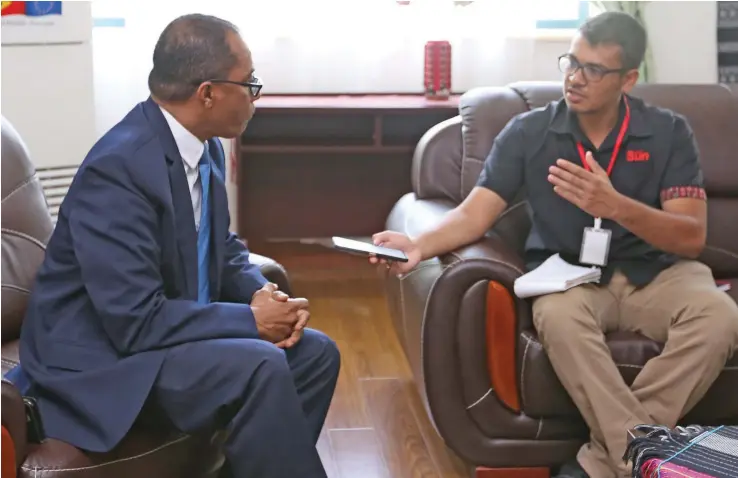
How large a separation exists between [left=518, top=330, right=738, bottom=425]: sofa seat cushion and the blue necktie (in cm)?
74

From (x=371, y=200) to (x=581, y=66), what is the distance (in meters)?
1.62

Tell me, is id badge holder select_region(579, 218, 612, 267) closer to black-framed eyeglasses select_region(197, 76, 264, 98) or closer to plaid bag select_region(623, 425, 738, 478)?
plaid bag select_region(623, 425, 738, 478)

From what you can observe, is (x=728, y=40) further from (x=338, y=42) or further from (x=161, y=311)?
(x=161, y=311)

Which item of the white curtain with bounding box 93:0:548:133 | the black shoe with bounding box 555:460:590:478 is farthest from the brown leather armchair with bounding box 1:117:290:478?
the white curtain with bounding box 93:0:548:133

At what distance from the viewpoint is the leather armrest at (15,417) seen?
163 cm

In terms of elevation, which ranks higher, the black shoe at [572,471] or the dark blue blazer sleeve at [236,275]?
the dark blue blazer sleeve at [236,275]

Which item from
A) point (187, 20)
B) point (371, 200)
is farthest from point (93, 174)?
point (371, 200)

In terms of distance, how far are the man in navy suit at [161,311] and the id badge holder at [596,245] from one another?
80cm

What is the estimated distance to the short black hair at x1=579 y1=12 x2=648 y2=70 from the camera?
2.38m

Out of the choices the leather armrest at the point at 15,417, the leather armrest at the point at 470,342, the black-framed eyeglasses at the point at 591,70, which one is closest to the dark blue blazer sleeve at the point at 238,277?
the leather armrest at the point at 470,342

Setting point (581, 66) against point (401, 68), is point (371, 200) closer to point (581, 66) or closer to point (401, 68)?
point (401, 68)

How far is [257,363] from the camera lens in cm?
179

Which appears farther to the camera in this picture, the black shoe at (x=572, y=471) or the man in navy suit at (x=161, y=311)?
the black shoe at (x=572, y=471)

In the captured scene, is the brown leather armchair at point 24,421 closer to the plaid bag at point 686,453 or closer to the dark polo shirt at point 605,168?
the dark polo shirt at point 605,168
